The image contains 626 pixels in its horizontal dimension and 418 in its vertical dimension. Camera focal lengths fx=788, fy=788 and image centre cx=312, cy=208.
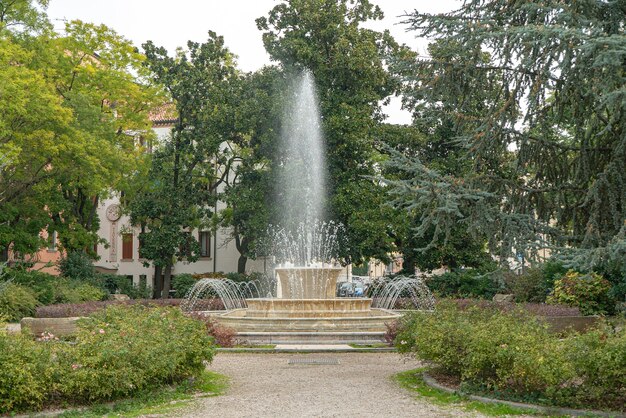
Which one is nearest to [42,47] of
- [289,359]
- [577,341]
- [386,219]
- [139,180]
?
[139,180]

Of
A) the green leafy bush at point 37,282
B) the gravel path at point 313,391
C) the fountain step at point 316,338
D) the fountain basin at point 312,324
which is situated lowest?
the gravel path at point 313,391

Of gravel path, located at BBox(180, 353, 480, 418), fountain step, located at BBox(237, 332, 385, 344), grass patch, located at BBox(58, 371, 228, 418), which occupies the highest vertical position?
fountain step, located at BBox(237, 332, 385, 344)

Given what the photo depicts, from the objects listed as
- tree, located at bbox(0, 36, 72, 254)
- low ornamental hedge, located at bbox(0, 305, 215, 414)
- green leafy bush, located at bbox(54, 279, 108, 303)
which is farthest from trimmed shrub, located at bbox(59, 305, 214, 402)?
tree, located at bbox(0, 36, 72, 254)

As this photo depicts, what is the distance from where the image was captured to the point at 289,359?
14484 millimetres

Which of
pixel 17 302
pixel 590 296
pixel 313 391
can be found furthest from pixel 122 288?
pixel 313 391

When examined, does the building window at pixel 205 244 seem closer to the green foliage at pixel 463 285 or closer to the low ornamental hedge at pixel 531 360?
the green foliage at pixel 463 285

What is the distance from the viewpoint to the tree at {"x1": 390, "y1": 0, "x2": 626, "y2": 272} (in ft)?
34.4

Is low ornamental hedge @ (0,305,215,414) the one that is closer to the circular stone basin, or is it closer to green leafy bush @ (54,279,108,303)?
the circular stone basin

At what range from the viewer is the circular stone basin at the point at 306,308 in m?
18.4

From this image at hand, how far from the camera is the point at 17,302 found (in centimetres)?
2148

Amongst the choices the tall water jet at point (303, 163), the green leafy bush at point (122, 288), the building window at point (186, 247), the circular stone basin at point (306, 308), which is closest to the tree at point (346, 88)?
the tall water jet at point (303, 163)

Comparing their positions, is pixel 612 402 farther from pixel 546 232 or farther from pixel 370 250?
pixel 370 250

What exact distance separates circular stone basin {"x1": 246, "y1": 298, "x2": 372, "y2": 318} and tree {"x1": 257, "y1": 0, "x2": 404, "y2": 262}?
1092 cm

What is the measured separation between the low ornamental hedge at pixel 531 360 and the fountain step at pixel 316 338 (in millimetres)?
5256
